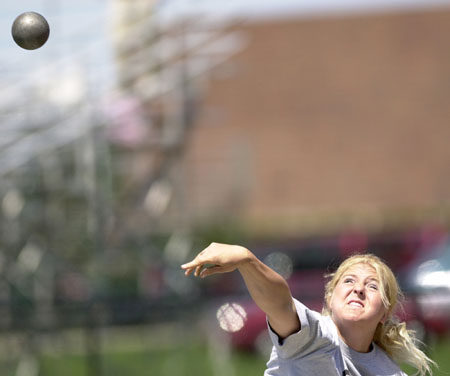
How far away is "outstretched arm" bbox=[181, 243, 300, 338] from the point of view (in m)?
3.40

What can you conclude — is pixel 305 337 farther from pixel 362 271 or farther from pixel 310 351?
pixel 362 271

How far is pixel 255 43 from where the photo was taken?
39375 millimetres

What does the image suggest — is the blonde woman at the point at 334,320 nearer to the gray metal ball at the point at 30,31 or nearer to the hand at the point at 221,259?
the hand at the point at 221,259

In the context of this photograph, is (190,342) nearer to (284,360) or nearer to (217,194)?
(217,194)

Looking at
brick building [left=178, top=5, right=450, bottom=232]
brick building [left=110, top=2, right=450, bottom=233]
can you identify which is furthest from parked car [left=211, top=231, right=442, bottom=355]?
brick building [left=178, top=5, right=450, bottom=232]

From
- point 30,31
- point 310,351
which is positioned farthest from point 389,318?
point 30,31

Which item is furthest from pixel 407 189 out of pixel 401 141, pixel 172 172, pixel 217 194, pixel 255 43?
pixel 172 172

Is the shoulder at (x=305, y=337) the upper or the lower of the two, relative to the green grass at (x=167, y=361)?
upper

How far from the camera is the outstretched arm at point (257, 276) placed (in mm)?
3398

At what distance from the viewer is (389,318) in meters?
4.21

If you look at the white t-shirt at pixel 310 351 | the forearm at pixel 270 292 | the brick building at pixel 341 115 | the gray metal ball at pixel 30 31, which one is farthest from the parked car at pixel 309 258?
the brick building at pixel 341 115

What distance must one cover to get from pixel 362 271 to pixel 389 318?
303 mm

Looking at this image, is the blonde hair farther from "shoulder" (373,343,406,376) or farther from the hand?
the hand

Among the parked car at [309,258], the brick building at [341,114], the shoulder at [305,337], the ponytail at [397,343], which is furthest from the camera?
the brick building at [341,114]
